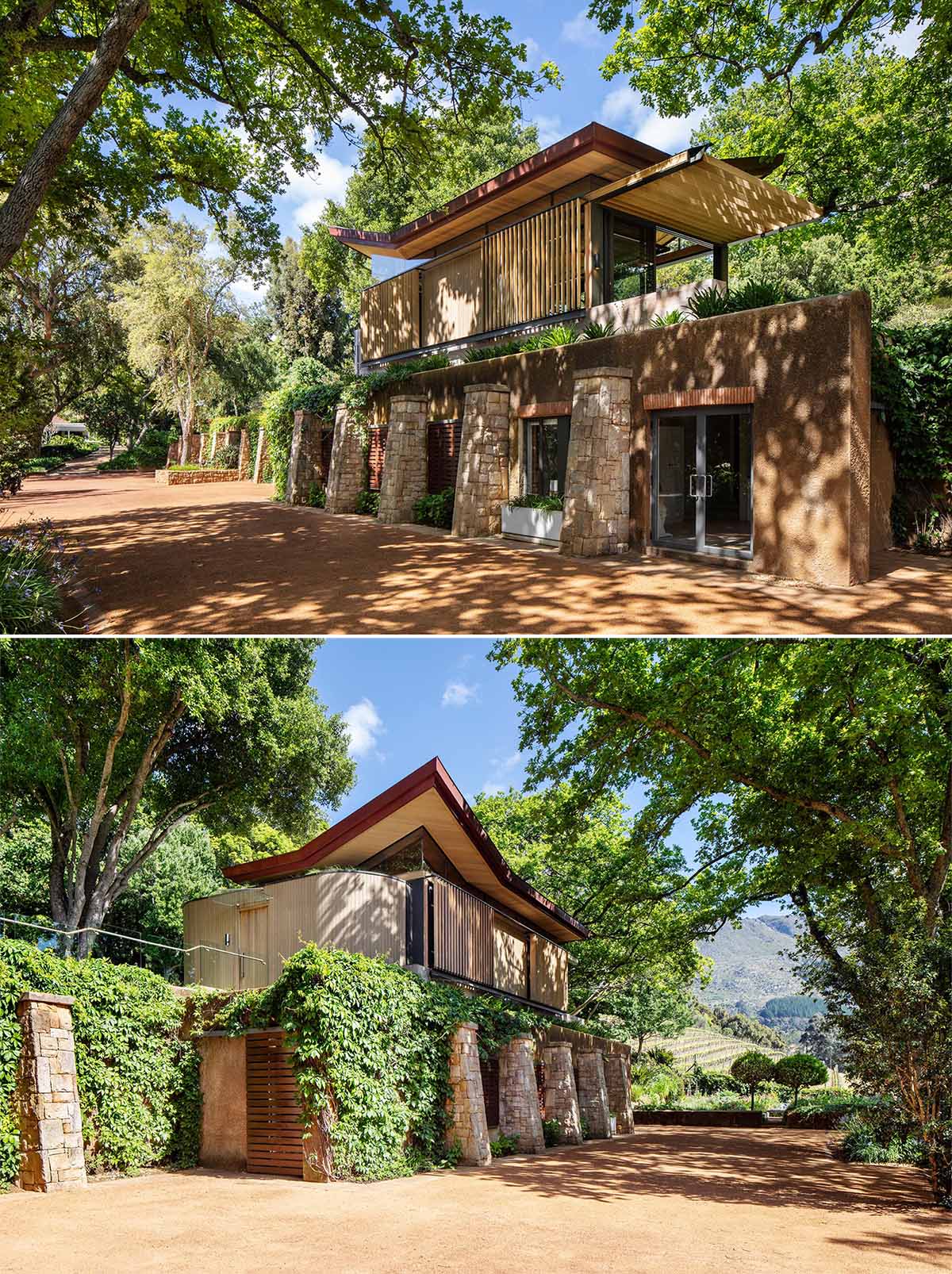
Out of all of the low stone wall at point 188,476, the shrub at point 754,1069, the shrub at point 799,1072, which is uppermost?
the low stone wall at point 188,476

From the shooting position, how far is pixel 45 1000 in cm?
905

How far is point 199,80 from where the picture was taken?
56.6 feet

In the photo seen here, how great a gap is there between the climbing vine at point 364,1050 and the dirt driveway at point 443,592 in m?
4.10

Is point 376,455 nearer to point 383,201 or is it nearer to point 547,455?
point 547,455

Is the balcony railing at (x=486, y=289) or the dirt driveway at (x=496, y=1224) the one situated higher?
the balcony railing at (x=486, y=289)

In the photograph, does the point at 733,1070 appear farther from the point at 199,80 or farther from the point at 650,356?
the point at 199,80

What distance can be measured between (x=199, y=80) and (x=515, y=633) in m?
15.1

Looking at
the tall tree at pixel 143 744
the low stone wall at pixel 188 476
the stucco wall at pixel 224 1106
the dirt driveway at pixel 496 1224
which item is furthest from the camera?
the low stone wall at pixel 188 476

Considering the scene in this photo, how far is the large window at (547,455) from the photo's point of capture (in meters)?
16.0

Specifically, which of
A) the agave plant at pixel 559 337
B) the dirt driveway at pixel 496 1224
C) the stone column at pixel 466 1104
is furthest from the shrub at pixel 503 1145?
the agave plant at pixel 559 337

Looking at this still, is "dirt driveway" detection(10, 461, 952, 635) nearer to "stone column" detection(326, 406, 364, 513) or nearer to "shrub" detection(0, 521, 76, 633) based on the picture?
"shrub" detection(0, 521, 76, 633)

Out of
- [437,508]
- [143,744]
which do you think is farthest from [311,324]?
[143,744]

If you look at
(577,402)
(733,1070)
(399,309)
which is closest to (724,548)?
(577,402)

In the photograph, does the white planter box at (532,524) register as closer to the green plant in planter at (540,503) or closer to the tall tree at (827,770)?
the green plant in planter at (540,503)
